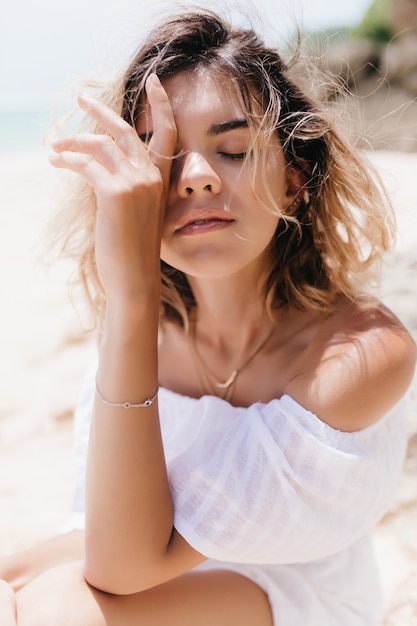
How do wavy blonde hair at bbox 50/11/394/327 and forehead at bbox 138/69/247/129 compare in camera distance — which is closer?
forehead at bbox 138/69/247/129

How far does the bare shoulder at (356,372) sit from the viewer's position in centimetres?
179

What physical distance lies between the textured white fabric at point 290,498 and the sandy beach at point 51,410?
53 centimetres

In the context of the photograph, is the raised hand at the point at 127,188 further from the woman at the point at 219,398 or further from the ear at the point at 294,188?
the ear at the point at 294,188

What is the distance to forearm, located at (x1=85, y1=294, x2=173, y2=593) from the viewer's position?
5.55ft

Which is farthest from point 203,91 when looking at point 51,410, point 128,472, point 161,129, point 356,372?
point 51,410

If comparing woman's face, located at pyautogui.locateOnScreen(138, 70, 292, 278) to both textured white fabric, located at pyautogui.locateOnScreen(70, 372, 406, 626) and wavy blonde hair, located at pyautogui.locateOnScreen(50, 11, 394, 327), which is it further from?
textured white fabric, located at pyautogui.locateOnScreen(70, 372, 406, 626)

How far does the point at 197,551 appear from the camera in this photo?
1.77 m

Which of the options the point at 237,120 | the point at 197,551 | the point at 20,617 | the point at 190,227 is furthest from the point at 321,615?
the point at 237,120

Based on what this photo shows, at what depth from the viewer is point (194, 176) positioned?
5.60ft

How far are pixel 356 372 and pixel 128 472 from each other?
63 centimetres

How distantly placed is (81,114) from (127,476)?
1123mm

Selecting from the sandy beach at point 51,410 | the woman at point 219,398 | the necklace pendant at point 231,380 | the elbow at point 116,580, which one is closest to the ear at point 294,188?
the woman at point 219,398

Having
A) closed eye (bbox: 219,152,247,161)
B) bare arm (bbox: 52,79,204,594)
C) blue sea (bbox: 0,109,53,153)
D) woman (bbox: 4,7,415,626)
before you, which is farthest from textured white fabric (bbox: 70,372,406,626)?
blue sea (bbox: 0,109,53,153)

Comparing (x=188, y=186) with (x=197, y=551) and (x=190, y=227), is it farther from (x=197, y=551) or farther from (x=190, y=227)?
(x=197, y=551)
